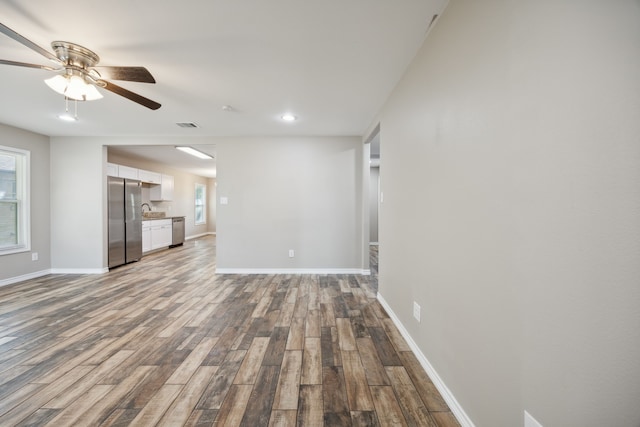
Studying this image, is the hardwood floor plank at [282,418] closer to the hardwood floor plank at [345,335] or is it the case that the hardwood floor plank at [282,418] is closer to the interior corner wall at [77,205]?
the hardwood floor plank at [345,335]

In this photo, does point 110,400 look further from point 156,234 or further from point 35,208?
point 156,234

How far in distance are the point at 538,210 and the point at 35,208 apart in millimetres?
6434

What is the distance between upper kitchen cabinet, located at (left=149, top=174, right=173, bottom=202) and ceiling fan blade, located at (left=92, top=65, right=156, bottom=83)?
6123 mm

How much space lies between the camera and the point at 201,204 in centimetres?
1017

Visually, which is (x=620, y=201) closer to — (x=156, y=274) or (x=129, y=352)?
(x=129, y=352)

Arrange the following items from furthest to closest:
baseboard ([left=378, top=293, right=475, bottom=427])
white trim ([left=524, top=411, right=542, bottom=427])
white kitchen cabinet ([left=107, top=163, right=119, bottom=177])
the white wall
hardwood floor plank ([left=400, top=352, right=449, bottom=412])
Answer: the white wall → white kitchen cabinet ([left=107, top=163, right=119, bottom=177]) → hardwood floor plank ([left=400, top=352, right=449, bottom=412]) → baseboard ([left=378, top=293, right=475, bottom=427]) → white trim ([left=524, top=411, right=542, bottom=427])

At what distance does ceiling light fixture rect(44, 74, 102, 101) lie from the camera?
75.0 inches

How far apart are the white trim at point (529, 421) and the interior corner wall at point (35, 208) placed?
618 centimetres

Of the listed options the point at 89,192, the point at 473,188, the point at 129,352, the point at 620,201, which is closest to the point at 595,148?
the point at 620,201

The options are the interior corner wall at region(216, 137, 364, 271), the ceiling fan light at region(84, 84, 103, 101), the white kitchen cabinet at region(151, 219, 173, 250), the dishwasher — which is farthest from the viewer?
the dishwasher

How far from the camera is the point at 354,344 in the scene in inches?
85.0

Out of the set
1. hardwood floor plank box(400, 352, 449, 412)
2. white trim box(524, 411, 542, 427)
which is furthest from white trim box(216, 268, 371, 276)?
white trim box(524, 411, 542, 427)

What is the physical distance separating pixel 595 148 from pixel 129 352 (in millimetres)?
2963

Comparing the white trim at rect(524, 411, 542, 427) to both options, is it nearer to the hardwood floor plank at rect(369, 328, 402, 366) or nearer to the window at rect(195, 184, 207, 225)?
the hardwood floor plank at rect(369, 328, 402, 366)
